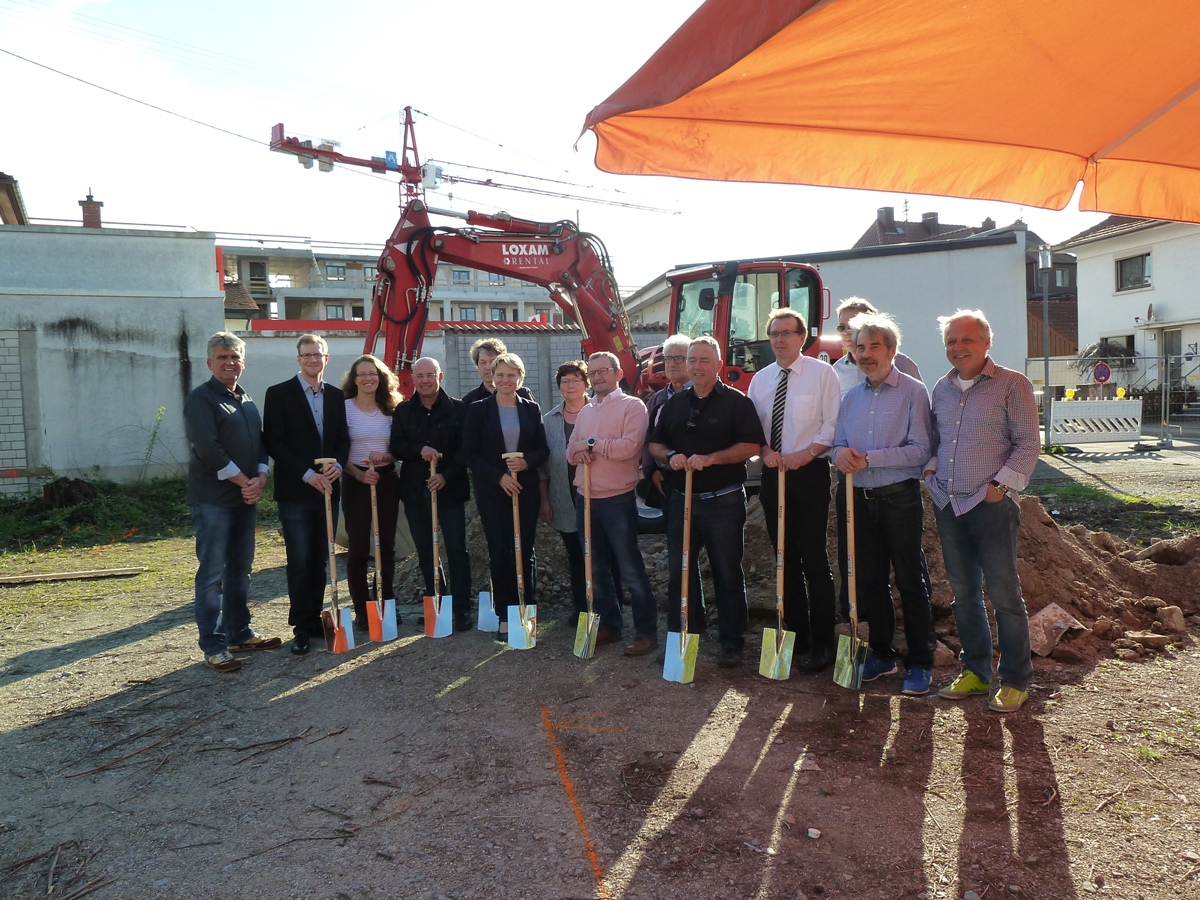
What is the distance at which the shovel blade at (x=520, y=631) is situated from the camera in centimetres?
559

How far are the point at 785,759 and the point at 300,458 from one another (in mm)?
3628

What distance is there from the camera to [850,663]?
4.60 metres

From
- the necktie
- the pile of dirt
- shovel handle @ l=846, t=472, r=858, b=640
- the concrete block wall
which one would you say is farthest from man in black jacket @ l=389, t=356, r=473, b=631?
the concrete block wall

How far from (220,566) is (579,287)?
249 inches

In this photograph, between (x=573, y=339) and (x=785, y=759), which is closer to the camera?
(x=785, y=759)

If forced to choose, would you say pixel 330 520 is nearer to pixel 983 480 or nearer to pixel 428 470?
pixel 428 470

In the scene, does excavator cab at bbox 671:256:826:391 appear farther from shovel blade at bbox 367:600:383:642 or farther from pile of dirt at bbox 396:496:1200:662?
shovel blade at bbox 367:600:383:642

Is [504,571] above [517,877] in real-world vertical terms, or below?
above

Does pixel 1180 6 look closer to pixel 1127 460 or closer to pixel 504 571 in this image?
pixel 504 571

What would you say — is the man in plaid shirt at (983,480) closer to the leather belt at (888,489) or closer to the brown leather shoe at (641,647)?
the leather belt at (888,489)

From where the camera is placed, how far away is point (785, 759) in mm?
3771

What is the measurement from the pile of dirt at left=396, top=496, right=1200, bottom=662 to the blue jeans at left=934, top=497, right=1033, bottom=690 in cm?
66

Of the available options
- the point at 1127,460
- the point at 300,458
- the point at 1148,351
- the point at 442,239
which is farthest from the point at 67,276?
the point at 1148,351

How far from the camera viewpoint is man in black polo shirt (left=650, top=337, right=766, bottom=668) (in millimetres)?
4930
